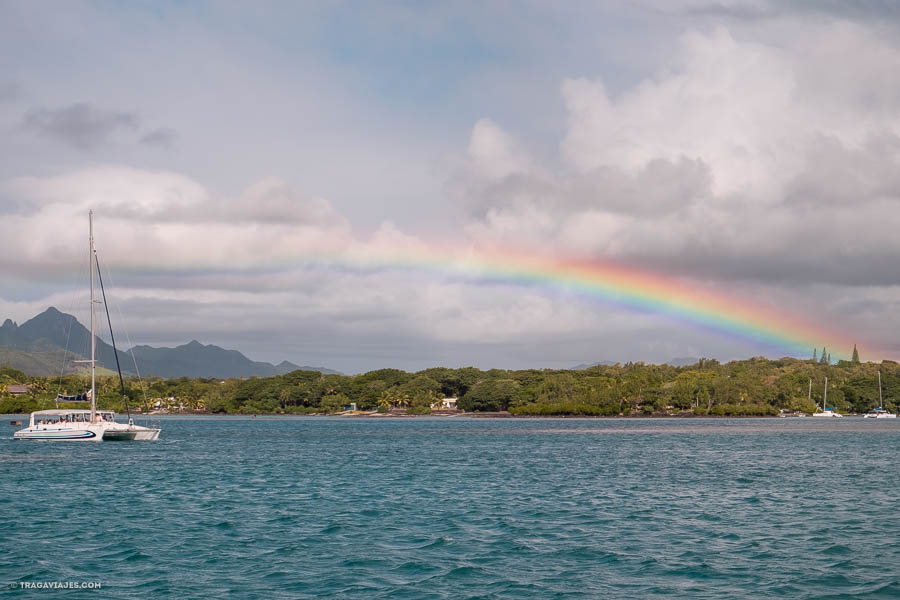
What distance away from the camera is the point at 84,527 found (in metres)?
40.8

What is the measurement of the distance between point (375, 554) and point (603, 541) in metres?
9.79

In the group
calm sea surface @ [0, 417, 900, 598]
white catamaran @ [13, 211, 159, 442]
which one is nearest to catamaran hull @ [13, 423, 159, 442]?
white catamaran @ [13, 211, 159, 442]

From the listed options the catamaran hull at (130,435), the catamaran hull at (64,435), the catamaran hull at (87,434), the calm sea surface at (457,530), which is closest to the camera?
the calm sea surface at (457,530)

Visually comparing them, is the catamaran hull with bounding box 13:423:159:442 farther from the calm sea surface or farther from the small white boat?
the calm sea surface

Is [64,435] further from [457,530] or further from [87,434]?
[457,530]

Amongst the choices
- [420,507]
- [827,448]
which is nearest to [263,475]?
[420,507]

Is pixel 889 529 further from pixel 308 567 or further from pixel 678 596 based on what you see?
pixel 308 567

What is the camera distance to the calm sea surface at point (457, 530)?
28688 mm

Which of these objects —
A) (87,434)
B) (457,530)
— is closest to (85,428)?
(87,434)

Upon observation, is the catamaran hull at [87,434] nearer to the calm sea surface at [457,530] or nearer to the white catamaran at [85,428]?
the white catamaran at [85,428]

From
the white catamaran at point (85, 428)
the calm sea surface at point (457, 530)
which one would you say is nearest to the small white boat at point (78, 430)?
the white catamaran at point (85, 428)

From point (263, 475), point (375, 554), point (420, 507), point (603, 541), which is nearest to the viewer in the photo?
point (375, 554)

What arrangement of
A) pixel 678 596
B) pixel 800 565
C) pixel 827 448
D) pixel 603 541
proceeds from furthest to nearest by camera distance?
pixel 827 448 < pixel 603 541 < pixel 800 565 < pixel 678 596

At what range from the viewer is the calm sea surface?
94.1ft
